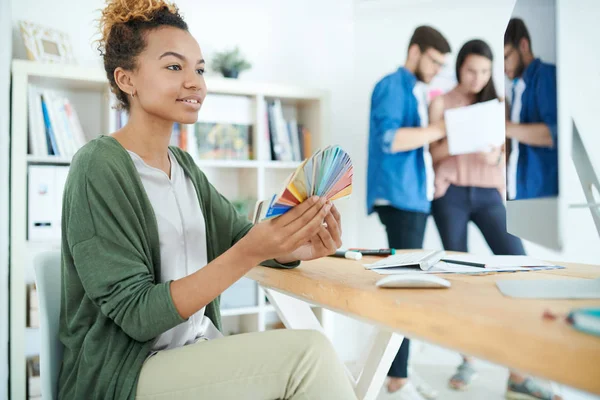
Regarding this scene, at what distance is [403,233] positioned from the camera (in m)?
2.42

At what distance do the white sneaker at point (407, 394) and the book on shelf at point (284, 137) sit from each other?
131cm

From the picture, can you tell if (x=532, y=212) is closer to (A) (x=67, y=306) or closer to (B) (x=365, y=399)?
(B) (x=365, y=399)

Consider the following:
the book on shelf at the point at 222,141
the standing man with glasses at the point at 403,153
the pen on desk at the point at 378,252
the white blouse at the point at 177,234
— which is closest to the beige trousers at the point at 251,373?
the white blouse at the point at 177,234

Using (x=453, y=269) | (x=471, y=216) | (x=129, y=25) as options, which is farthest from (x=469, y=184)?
(x=129, y=25)

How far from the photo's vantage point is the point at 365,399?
4.22 ft

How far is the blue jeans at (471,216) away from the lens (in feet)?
7.86

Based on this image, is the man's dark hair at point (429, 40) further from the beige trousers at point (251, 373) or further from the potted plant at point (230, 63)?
the beige trousers at point (251, 373)

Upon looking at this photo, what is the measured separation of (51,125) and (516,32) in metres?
2.12

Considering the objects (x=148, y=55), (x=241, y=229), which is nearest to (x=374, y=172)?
(x=241, y=229)

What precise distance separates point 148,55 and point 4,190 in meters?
1.44

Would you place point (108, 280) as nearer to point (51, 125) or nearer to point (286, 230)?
point (286, 230)

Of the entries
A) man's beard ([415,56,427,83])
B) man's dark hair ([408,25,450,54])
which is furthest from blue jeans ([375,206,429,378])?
man's dark hair ([408,25,450,54])

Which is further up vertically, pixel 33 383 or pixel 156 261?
pixel 156 261

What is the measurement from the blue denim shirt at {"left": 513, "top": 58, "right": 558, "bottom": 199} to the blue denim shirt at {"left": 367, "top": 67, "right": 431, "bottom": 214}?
1.49m
